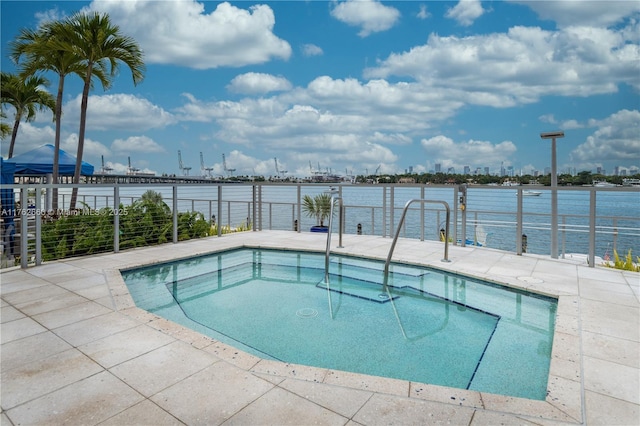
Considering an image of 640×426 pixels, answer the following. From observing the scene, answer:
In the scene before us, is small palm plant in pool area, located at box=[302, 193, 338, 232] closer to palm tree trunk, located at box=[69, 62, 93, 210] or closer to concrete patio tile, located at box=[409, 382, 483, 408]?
palm tree trunk, located at box=[69, 62, 93, 210]

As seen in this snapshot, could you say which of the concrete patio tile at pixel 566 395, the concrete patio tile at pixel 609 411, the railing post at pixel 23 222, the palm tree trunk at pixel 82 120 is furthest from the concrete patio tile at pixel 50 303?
the palm tree trunk at pixel 82 120

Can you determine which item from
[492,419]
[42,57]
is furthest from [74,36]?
[492,419]

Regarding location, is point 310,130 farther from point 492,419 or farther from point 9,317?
point 492,419

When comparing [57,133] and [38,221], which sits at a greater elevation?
[57,133]

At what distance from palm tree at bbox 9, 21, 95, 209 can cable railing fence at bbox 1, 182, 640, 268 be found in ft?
7.37

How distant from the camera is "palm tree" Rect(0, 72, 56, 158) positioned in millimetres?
12686

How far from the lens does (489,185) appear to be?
6.16 metres

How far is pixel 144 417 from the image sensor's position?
1.76m

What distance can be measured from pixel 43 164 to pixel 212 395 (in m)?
9.52

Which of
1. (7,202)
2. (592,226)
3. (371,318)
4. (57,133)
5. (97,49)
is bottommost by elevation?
(371,318)

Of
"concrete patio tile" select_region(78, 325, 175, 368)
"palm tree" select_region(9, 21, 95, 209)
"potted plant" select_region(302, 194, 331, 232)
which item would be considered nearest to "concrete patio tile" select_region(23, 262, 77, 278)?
"concrete patio tile" select_region(78, 325, 175, 368)

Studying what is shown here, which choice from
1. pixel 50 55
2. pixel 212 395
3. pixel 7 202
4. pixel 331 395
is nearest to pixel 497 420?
pixel 331 395

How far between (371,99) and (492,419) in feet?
75.5

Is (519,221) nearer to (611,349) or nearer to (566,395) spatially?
(611,349)
